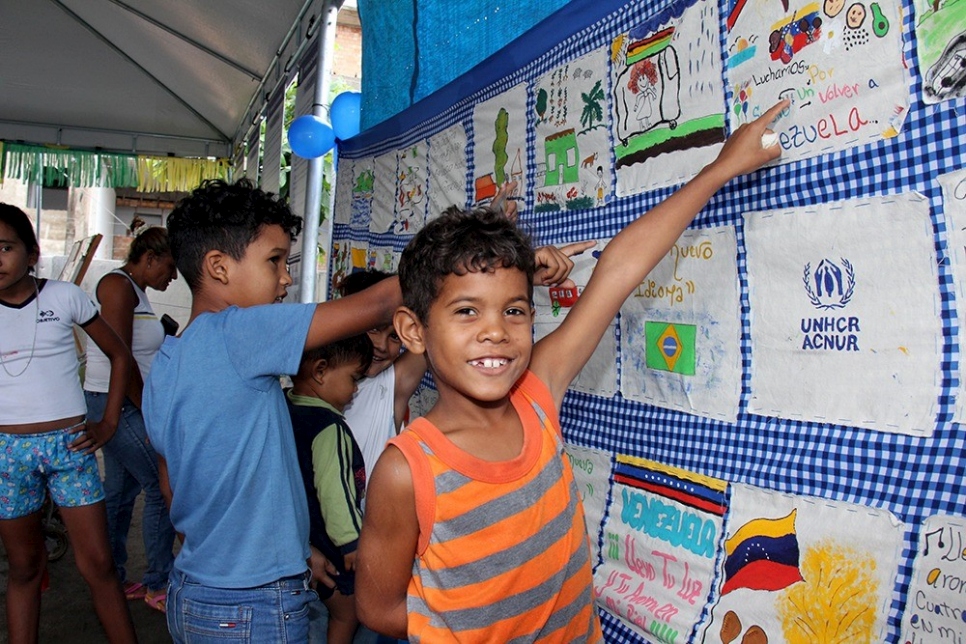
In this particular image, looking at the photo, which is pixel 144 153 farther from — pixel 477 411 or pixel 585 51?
pixel 477 411

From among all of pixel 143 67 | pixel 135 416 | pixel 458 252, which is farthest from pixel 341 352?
pixel 143 67

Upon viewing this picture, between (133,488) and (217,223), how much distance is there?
2.78m

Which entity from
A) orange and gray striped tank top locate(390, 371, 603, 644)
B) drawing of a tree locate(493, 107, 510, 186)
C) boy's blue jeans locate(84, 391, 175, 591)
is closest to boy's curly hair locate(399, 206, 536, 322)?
orange and gray striped tank top locate(390, 371, 603, 644)

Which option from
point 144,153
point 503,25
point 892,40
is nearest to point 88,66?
point 144,153

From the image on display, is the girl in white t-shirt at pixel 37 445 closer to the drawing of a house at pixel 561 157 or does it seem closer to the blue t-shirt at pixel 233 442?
the blue t-shirt at pixel 233 442

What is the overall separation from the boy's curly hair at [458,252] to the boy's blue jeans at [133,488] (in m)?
2.64

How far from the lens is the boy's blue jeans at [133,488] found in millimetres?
3482

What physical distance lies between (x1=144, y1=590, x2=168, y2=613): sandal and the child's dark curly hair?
231 cm

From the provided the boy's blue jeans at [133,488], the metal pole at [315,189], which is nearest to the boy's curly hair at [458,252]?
the boy's blue jeans at [133,488]

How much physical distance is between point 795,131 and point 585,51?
745 mm

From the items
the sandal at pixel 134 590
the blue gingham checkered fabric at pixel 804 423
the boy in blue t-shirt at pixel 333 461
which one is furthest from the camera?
the sandal at pixel 134 590

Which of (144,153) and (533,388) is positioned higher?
(144,153)

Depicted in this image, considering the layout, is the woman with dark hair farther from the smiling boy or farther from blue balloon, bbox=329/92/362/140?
the smiling boy

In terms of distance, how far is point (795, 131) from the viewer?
51.1 inches
